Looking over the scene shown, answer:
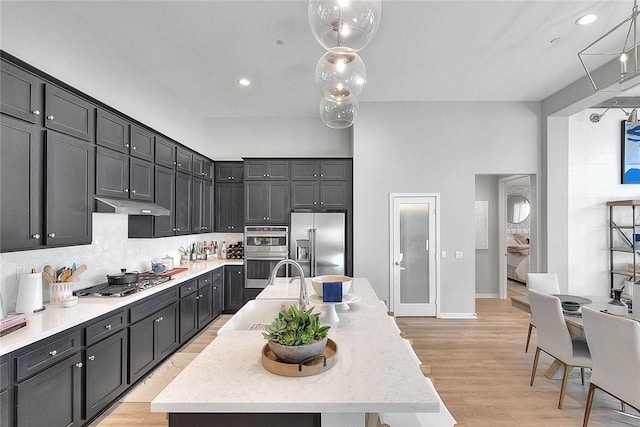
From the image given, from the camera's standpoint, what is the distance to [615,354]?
2.05 meters

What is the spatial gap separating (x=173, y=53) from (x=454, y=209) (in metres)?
4.49

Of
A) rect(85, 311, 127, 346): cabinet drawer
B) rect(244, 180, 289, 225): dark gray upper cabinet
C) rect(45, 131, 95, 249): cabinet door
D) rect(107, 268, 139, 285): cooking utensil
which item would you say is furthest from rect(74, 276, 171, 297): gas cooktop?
rect(244, 180, 289, 225): dark gray upper cabinet

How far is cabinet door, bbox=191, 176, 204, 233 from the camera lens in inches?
183

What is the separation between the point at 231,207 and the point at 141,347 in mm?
2879

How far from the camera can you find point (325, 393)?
1.12 meters

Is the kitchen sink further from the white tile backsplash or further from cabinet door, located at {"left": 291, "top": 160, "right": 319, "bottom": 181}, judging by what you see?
cabinet door, located at {"left": 291, "top": 160, "right": 319, "bottom": 181}

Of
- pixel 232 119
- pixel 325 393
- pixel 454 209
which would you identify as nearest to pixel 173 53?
pixel 232 119

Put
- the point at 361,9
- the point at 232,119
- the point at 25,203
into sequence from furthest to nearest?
1. the point at 232,119
2. the point at 25,203
3. the point at 361,9

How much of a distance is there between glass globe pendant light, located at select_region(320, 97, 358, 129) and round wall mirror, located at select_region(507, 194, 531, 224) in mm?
7015

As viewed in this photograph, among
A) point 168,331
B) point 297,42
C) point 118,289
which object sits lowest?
point 168,331

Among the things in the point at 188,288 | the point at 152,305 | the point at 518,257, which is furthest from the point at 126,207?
the point at 518,257

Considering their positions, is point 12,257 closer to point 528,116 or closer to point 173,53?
point 173,53

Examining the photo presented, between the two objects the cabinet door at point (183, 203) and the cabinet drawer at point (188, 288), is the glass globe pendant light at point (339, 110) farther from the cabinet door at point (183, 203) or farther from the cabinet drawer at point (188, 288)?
the cabinet drawer at point (188, 288)

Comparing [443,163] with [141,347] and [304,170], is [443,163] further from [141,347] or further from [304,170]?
[141,347]
